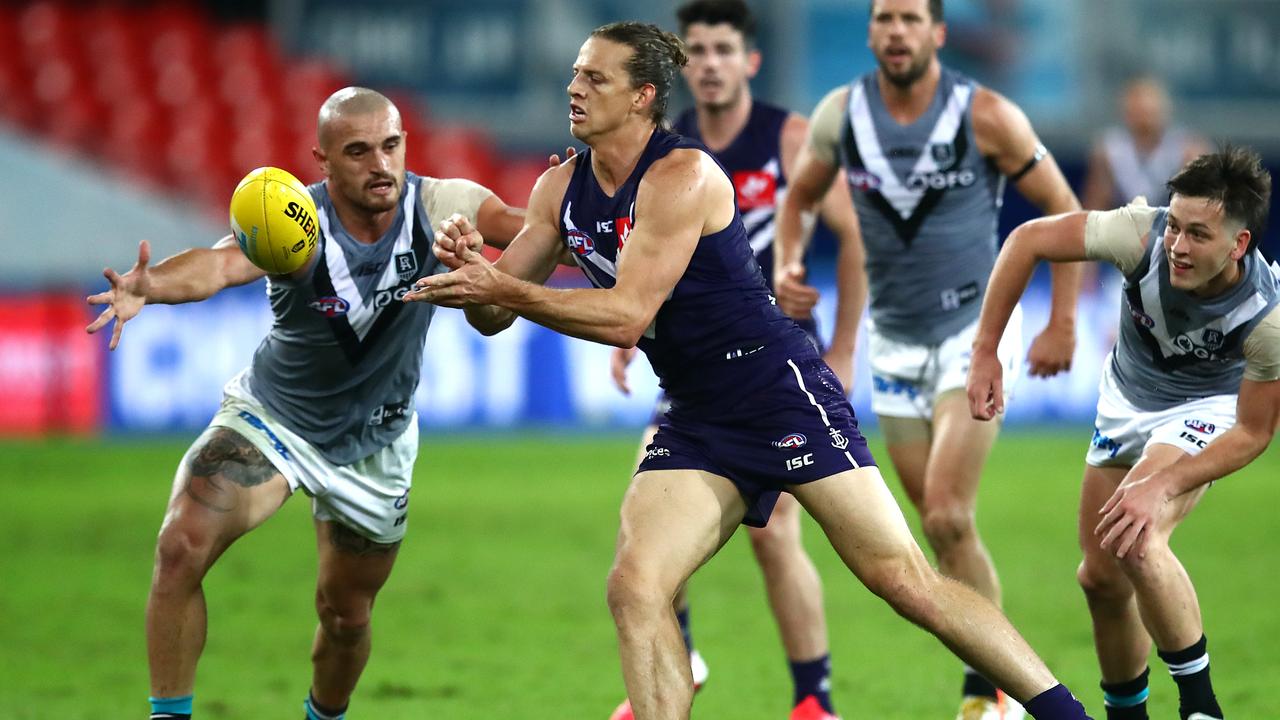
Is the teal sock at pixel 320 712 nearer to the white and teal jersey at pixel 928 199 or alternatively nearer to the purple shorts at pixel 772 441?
the purple shorts at pixel 772 441

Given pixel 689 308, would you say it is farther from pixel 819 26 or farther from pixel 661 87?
pixel 819 26

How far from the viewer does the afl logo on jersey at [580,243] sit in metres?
5.56

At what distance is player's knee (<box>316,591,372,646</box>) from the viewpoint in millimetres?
6359

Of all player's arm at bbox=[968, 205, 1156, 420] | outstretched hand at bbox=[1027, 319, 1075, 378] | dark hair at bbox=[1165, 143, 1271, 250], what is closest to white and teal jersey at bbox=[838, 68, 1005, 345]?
outstretched hand at bbox=[1027, 319, 1075, 378]

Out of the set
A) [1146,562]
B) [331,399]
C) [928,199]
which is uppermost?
[928,199]

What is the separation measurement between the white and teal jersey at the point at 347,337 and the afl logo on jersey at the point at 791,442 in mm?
1566

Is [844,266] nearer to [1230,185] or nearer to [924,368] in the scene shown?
[924,368]

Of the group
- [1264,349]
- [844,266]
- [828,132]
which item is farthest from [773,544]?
[1264,349]

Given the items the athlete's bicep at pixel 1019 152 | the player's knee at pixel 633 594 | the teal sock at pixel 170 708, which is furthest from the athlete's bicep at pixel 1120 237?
the teal sock at pixel 170 708

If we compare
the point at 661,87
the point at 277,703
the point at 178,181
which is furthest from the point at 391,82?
the point at 661,87

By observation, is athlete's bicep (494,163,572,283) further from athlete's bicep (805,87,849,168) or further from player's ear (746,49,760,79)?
player's ear (746,49,760,79)

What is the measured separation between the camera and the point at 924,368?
7348 mm

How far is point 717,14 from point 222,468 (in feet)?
9.96

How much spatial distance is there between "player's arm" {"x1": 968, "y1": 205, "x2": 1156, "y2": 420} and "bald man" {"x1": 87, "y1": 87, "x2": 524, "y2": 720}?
5.60 feet
